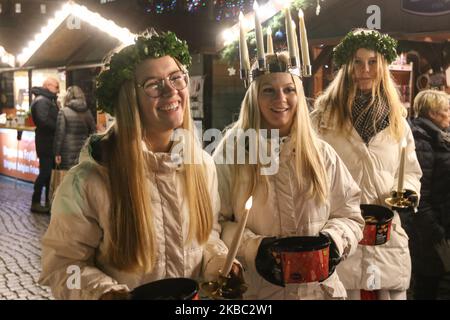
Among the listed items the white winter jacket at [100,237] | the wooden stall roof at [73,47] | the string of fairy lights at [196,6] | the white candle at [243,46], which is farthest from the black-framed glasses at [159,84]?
A: the wooden stall roof at [73,47]

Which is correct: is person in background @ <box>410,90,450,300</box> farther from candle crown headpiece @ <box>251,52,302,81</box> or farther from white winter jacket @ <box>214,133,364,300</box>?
candle crown headpiece @ <box>251,52,302,81</box>

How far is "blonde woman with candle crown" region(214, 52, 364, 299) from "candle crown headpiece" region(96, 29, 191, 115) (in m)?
0.64

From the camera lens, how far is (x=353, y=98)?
Answer: 3.64 meters

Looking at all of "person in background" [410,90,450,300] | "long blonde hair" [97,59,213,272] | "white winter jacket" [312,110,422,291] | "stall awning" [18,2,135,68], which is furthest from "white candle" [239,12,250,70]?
"stall awning" [18,2,135,68]

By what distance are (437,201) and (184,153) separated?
335 cm

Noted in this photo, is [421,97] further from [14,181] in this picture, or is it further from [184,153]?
[14,181]

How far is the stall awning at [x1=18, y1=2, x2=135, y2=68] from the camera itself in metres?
10.4

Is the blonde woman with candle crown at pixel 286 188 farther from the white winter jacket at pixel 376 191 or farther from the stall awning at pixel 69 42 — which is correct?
the stall awning at pixel 69 42

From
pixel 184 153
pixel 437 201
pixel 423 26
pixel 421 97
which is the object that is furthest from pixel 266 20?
pixel 184 153

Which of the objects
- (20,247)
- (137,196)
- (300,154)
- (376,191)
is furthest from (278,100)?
(20,247)

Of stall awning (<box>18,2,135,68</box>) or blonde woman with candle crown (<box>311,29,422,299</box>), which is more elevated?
stall awning (<box>18,2,135,68</box>)

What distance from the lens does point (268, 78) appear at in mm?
2832
